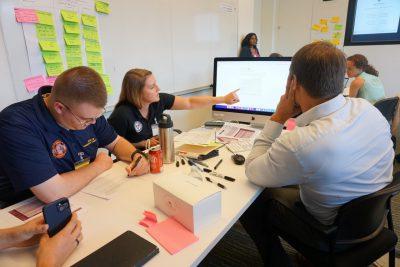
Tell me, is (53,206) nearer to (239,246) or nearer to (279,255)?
(279,255)

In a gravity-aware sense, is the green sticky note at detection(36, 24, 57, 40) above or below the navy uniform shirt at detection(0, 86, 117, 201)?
above

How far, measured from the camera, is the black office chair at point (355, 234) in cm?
98

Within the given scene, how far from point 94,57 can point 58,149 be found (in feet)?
3.12

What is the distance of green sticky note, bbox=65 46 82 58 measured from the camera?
70.2 inches

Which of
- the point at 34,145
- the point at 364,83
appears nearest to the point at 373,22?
the point at 364,83

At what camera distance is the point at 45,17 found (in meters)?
1.64

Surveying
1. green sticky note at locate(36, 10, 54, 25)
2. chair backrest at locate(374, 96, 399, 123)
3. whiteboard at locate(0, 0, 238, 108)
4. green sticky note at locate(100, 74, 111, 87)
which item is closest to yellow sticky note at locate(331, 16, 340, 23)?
whiteboard at locate(0, 0, 238, 108)

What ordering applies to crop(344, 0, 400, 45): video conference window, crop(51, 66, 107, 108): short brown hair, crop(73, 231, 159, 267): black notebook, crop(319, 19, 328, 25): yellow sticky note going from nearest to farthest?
crop(73, 231, 159, 267): black notebook, crop(51, 66, 107, 108): short brown hair, crop(344, 0, 400, 45): video conference window, crop(319, 19, 328, 25): yellow sticky note

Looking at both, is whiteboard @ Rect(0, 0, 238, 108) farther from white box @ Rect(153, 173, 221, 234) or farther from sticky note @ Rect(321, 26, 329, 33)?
sticky note @ Rect(321, 26, 329, 33)

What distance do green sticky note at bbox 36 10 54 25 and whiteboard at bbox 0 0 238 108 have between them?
32 millimetres

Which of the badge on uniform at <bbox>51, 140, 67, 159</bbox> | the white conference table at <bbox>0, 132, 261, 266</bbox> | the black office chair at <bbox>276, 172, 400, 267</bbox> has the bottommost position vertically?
the black office chair at <bbox>276, 172, 400, 267</bbox>

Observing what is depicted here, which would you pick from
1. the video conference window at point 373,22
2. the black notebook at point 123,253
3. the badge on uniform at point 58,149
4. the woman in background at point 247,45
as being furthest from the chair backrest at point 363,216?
the video conference window at point 373,22

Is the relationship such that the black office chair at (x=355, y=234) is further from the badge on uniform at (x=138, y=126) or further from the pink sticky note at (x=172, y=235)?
the badge on uniform at (x=138, y=126)

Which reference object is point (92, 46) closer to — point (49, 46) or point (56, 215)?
point (49, 46)
